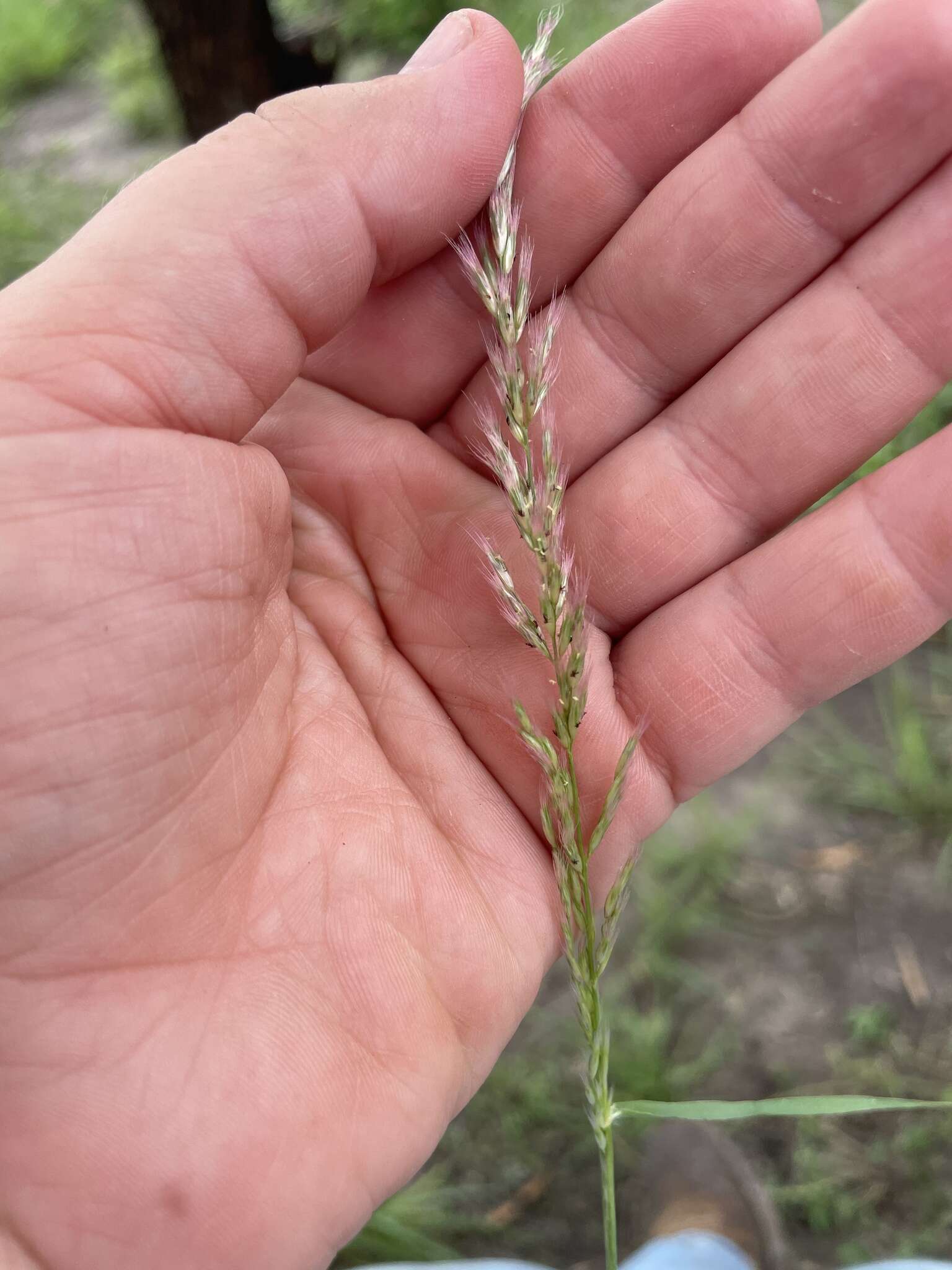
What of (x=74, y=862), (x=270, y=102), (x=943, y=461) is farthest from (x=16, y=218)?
(x=943, y=461)

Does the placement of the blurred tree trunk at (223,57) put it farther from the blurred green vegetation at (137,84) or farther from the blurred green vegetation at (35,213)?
the blurred green vegetation at (137,84)

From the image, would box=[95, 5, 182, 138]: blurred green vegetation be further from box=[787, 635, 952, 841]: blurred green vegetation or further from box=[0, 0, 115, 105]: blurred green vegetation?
box=[787, 635, 952, 841]: blurred green vegetation

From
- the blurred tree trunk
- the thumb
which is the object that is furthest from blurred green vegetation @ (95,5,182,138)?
the thumb

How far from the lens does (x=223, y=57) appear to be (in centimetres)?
312

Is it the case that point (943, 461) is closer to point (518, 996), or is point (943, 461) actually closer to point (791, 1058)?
point (518, 996)

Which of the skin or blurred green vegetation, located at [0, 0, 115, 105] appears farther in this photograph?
blurred green vegetation, located at [0, 0, 115, 105]

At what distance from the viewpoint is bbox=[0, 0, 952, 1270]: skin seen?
1.43 meters

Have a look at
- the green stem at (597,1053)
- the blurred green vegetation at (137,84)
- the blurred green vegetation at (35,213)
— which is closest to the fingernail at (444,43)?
the green stem at (597,1053)

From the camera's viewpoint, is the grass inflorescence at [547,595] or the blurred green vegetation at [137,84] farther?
the blurred green vegetation at [137,84]

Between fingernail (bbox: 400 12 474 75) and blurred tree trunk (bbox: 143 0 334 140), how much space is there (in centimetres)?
164

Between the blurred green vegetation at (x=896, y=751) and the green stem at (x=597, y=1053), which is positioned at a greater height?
the green stem at (x=597, y=1053)

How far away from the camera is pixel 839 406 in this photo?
5.82ft

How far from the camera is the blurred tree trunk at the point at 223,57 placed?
3.03m

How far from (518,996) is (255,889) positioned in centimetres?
50
